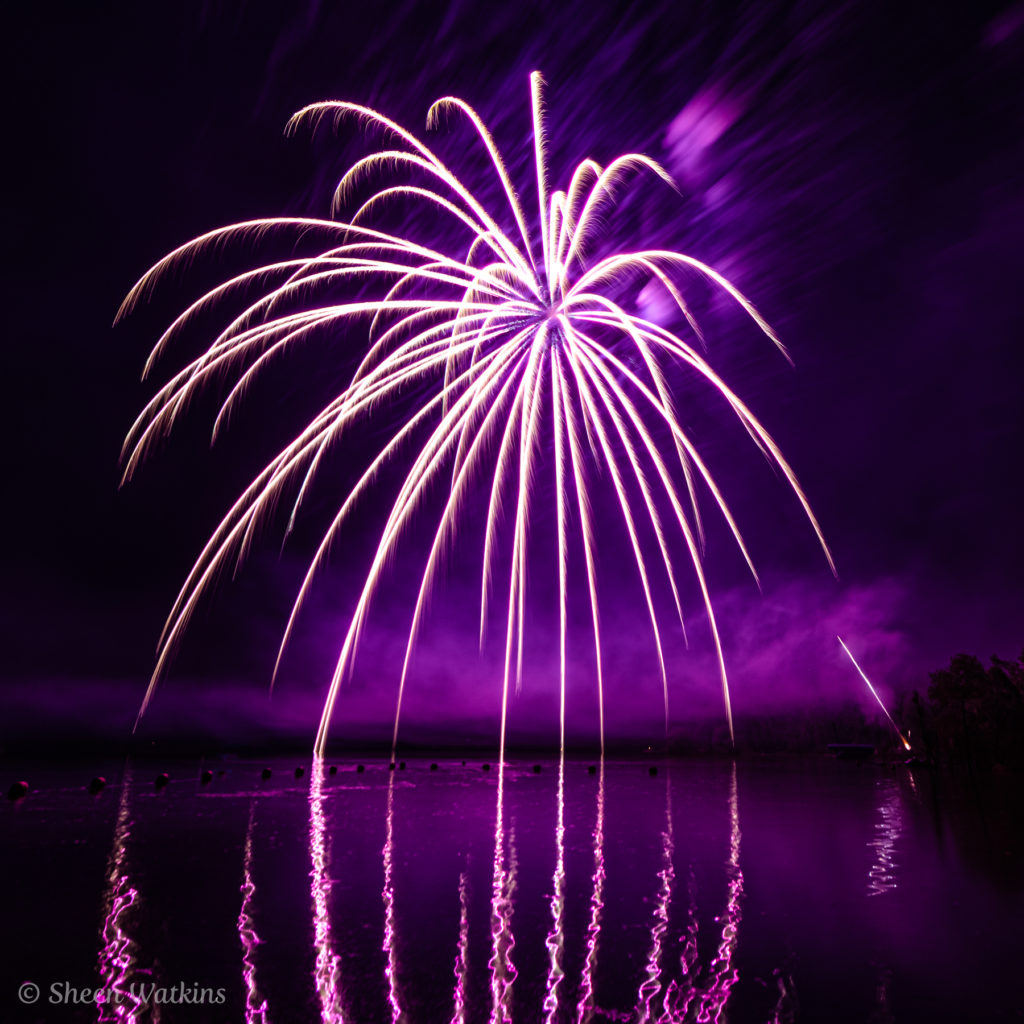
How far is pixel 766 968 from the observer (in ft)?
29.3

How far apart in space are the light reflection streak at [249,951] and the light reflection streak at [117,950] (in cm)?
125

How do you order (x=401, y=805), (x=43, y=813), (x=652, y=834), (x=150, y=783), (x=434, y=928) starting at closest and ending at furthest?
(x=434, y=928)
(x=652, y=834)
(x=43, y=813)
(x=401, y=805)
(x=150, y=783)

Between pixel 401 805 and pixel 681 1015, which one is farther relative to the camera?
pixel 401 805

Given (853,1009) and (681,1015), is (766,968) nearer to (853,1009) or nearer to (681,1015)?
(853,1009)

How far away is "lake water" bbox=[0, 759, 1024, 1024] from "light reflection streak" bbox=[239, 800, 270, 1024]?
49 millimetres

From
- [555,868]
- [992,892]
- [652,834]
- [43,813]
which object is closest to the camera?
[992,892]

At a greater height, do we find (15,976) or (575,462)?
(575,462)

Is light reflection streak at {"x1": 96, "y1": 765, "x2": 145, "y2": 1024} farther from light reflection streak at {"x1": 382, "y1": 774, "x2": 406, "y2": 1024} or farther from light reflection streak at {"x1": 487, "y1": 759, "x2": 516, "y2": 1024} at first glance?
light reflection streak at {"x1": 487, "y1": 759, "x2": 516, "y2": 1024}

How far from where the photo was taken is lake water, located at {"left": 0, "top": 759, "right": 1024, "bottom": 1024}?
25.6 ft

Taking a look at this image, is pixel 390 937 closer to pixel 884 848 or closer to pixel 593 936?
pixel 593 936

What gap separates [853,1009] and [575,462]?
639 inches

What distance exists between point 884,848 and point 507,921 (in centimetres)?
1450

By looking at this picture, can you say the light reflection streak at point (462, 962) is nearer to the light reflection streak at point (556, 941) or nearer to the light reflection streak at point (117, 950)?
the light reflection streak at point (556, 941)

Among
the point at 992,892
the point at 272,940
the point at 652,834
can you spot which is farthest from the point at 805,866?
the point at 272,940
